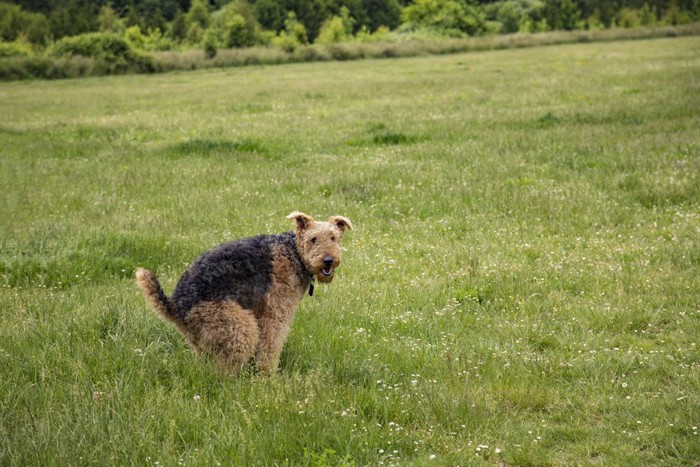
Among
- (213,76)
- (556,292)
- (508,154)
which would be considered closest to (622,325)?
(556,292)

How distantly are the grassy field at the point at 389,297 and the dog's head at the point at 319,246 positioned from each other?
861 millimetres

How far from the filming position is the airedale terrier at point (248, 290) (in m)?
5.60

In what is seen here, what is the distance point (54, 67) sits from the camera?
5625 cm

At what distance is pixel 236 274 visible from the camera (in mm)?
5910

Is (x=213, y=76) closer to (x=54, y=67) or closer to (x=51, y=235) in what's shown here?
(x=54, y=67)

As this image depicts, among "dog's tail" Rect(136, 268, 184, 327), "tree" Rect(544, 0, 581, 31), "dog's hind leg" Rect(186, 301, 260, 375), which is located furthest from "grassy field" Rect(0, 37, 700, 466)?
"tree" Rect(544, 0, 581, 31)

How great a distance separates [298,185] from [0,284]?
22.3ft

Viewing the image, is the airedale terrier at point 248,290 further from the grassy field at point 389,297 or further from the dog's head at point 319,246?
the grassy field at point 389,297

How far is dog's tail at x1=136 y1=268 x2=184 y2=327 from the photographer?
→ 5449 mm

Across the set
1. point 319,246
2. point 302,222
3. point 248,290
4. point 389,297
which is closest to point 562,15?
point 389,297

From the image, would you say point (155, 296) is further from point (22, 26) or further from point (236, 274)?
point (22, 26)

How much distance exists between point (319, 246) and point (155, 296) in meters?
1.60

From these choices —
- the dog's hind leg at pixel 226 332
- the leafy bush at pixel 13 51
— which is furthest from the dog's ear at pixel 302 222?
the leafy bush at pixel 13 51

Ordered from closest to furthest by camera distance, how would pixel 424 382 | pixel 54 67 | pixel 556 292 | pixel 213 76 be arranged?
pixel 424 382, pixel 556 292, pixel 213 76, pixel 54 67
